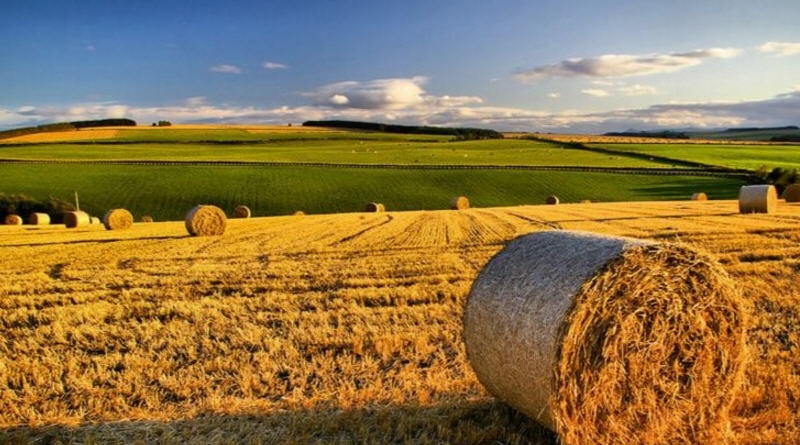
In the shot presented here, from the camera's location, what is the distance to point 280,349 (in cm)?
806

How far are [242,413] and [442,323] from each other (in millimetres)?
3814

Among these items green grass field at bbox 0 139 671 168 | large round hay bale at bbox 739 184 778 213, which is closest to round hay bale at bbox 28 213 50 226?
large round hay bale at bbox 739 184 778 213

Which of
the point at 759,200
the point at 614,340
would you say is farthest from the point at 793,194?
the point at 614,340

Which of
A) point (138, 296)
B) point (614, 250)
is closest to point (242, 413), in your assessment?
point (614, 250)

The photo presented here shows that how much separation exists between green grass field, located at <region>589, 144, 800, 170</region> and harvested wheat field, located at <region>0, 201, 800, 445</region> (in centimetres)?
5528

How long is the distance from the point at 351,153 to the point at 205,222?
58.3 metres

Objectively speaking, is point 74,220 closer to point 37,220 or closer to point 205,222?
point 37,220

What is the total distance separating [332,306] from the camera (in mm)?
10320

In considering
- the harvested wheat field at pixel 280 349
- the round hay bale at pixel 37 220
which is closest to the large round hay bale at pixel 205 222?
the harvested wheat field at pixel 280 349

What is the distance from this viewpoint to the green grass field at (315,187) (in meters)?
46.2

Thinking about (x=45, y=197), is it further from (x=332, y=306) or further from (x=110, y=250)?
(x=332, y=306)

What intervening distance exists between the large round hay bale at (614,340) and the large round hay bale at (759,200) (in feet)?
72.1

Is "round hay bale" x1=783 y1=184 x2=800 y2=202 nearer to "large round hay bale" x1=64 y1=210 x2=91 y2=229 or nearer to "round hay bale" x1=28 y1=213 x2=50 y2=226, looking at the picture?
"large round hay bale" x1=64 y1=210 x2=91 y2=229

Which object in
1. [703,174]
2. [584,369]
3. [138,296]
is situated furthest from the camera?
[703,174]
